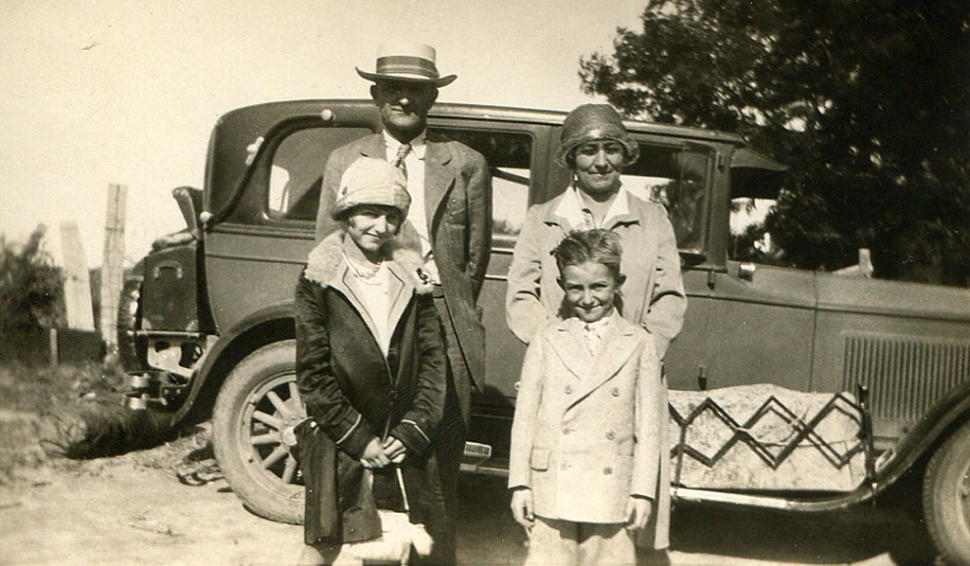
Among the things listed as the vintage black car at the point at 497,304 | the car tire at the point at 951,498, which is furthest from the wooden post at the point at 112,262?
the car tire at the point at 951,498

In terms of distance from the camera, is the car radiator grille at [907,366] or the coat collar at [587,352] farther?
the car radiator grille at [907,366]

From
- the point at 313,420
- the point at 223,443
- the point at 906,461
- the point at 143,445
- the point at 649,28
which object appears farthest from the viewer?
the point at 649,28

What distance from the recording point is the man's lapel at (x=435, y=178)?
2.83 metres

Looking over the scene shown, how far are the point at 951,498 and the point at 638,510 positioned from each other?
1776 mm

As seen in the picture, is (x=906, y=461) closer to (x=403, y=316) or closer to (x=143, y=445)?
(x=403, y=316)

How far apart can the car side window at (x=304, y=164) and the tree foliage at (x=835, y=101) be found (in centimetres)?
357

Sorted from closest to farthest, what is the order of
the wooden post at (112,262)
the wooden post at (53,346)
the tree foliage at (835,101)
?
the wooden post at (53,346) → the wooden post at (112,262) → the tree foliage at (835,101)

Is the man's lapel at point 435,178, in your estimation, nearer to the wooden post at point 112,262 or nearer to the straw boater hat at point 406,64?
the straw boater hat at point 406,64

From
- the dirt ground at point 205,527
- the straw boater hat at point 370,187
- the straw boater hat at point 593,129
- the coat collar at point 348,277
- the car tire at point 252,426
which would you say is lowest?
the dirt ground at point 205,527

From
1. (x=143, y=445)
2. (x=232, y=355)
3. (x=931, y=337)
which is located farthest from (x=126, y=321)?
(x=931, y=337)

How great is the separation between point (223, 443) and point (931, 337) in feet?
11.9

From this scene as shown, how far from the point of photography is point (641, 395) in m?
2.31

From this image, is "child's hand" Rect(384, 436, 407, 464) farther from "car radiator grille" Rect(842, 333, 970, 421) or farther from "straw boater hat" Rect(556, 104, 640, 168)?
"car radiator grille" Rect(842, 333, 970, 421)

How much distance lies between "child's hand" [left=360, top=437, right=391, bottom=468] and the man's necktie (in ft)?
3.57
